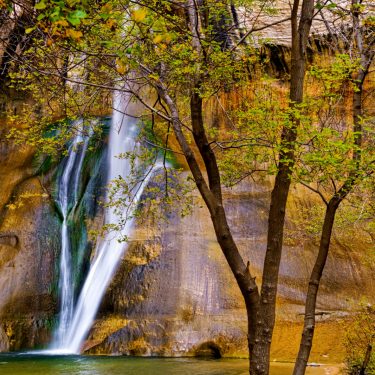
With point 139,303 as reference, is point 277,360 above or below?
below

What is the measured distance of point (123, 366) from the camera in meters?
9.84

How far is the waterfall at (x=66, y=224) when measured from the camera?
1302 cm

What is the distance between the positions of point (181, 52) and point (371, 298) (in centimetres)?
881

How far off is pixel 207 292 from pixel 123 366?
294cm

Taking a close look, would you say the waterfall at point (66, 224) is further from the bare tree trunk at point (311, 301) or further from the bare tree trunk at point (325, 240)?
the bare tree trunk at point (311, 301)

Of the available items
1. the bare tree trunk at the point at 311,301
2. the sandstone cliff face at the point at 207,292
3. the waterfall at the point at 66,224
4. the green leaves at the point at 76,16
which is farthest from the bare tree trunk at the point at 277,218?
the waterfall at the point at 66,224

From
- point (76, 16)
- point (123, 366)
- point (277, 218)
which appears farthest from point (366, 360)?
point (76, 16)

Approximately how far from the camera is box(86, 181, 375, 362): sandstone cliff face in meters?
11.1

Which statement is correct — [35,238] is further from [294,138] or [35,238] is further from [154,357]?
[294,138]

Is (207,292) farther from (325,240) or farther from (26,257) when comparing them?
(325,240)

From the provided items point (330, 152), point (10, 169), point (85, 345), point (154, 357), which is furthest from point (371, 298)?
point (10, 169)

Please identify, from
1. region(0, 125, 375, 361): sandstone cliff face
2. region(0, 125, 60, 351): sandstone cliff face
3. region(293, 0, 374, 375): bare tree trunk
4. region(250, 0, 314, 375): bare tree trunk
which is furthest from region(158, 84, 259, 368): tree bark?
region(0, 125, 60, 351): sandstone cliff face

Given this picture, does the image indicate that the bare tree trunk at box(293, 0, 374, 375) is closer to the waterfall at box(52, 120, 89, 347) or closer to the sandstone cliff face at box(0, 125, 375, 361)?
the sandstone cliff face at box(0, 125, 375, 361)

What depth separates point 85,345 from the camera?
1173 cm
